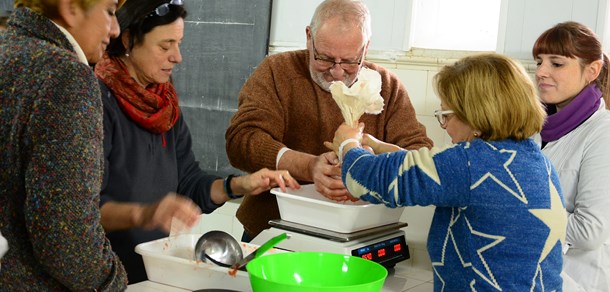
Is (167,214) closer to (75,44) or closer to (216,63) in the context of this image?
(75,44)

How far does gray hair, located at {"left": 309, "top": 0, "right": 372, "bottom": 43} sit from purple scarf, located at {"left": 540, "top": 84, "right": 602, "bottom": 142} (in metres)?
0.82

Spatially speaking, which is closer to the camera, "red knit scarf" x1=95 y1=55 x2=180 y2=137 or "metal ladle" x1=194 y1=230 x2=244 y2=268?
"metal ladle" x1=194 y1=230 x2=244 y2=268

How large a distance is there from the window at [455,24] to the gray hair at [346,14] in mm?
876

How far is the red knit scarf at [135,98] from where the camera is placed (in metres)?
2.21

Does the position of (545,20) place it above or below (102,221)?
above

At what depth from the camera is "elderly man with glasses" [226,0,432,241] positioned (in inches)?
108

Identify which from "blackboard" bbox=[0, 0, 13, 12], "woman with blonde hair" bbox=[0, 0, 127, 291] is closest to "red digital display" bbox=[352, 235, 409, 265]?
"woman with blonde hair" bbox=[0, 0, 127, 291]

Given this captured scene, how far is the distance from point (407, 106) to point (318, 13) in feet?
1.83

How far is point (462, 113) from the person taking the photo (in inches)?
72.1

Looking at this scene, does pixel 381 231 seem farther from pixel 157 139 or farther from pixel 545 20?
pixel 545 20

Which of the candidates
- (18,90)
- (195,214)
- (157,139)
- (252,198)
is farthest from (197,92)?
(18,90)

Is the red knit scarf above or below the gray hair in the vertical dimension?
below

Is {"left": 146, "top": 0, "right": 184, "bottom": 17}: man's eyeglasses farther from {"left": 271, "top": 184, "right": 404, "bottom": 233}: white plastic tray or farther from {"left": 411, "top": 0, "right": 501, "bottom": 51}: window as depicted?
{"left": 411, "top": 0, "right": 501, "bottom": 51}: window

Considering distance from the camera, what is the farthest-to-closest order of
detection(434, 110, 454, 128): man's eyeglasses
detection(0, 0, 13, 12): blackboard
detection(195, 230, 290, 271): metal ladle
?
detection(0, 0, 13, 12): blackboard → detection(195, 230, 290, 271): metal ladle → detection(434, 110, 454, 128): man's eyeglasses
